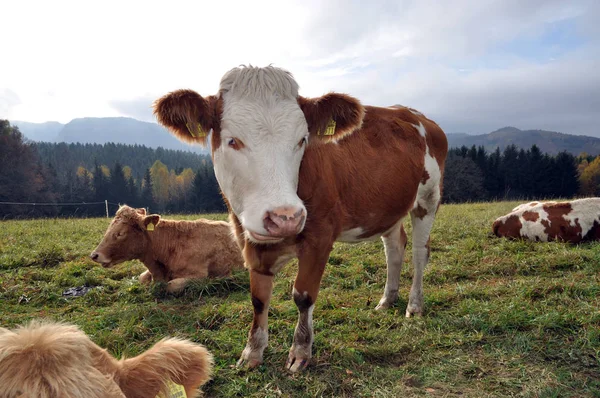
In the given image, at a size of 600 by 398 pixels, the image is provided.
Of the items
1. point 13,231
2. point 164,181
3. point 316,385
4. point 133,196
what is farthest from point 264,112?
point 164,181

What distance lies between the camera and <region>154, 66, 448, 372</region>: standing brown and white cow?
3.02 meters

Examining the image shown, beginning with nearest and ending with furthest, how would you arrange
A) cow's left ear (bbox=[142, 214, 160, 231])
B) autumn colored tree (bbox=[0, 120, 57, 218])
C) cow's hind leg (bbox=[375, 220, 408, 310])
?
cow's hind leg (bbox=[375, 220, 408, 310]) < cow's left ear (bbox=[142, 214, 160, 231]) < autumn colored tree (bbox=[0, 120, 57, 218])

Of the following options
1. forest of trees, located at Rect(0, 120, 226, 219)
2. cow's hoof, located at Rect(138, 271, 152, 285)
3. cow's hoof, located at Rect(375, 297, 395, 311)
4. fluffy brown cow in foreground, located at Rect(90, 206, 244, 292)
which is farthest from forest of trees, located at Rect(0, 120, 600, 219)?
cow's hoof, located at Rect(375, 297, 395, 311)

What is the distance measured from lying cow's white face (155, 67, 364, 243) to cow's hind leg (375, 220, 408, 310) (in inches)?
102

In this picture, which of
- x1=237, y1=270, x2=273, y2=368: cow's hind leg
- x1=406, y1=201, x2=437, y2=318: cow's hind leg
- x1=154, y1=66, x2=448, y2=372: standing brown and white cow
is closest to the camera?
x1=154, y1=66, x2=448, y2=372: standing brown and white cow

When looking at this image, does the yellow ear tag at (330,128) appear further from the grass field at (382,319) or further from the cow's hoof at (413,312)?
the cow's hoof at (413,312)

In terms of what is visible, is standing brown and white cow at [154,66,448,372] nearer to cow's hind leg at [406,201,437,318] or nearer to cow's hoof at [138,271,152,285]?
cow's hind leg at [406,201,437,318]

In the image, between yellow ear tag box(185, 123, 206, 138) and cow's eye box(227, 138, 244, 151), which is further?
yellow ear tag box(185, 123, 206, 138)

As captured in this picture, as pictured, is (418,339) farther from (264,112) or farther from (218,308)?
(264,112)

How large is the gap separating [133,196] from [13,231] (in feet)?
205

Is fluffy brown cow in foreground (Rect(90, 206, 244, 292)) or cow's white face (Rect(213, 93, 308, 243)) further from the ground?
cow's white face (Rect(213, 93, 308, 243))

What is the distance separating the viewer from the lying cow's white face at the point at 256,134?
2852 mm

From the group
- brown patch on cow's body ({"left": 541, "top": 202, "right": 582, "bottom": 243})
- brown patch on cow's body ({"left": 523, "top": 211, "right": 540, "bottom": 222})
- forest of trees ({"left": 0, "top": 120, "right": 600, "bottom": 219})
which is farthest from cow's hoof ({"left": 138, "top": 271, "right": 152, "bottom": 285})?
forest of trees ({"left": 0, "top": 120, "right": 600, "bottom": 219})

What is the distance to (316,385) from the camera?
340 cm
